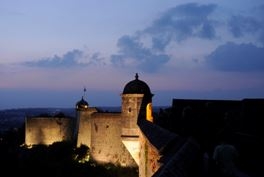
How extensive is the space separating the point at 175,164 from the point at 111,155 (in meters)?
34.7

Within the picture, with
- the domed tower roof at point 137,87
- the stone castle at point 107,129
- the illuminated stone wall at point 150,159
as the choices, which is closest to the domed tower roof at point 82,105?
the stone castle at point 107,129

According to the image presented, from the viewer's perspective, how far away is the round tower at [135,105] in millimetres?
33250

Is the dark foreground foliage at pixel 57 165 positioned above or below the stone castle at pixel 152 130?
below

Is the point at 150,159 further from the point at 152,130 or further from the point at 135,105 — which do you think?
the point at 135,105

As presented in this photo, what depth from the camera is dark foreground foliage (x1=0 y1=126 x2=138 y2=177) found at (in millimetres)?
39969

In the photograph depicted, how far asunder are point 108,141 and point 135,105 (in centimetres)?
1056

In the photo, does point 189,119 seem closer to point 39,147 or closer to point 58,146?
point 58,146

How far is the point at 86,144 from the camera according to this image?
157ft

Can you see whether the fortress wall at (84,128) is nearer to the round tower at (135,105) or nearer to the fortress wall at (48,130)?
the fortress wall at (48,130)

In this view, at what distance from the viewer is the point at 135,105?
3353 centimetres

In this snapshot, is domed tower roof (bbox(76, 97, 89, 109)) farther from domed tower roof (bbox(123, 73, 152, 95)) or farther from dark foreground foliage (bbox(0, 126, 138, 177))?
domed tower roof (bbox(123, 73, 152, 95))

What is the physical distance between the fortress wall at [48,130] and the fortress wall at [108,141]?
12.7 m

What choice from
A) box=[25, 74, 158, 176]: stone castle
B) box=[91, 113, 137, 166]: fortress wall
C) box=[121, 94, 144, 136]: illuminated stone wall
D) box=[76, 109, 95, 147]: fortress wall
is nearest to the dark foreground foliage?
box=[91, 113, 137, 166]: fortress wall

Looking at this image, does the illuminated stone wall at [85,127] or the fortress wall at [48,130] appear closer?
the illuminated stone wall at [85,127]
